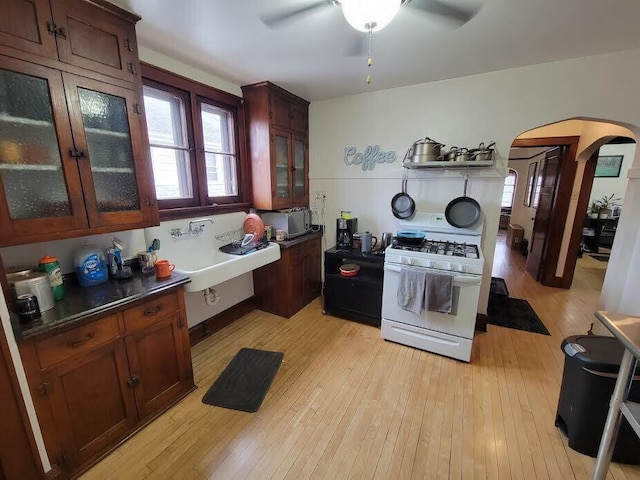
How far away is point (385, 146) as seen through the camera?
117 inches

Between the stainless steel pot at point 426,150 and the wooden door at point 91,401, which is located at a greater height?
the stainless steel pot at point 426,150

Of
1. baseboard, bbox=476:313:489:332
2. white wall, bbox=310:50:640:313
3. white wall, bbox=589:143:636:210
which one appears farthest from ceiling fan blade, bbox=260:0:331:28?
white wall, bbox=589:143:636:210

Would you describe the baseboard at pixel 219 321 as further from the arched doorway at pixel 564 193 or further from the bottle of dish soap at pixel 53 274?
the arched doorway at pixel 564 193

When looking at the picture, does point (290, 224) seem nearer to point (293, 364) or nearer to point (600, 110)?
point (293, 364)

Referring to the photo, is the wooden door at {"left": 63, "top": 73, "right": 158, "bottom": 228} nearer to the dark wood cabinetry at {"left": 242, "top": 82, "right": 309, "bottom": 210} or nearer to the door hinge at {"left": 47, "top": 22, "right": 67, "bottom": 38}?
the door hinge at {"left": 47, "top": 22, "right": 67, "bottom": 38}

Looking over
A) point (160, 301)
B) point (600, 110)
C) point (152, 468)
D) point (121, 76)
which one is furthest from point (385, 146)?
point (152, 468)

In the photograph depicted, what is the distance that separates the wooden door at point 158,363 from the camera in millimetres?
1604

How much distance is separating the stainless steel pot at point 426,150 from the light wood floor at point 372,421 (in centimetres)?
180

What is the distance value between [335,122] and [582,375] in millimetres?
3019

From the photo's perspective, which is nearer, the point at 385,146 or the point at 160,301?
the point at 160,301

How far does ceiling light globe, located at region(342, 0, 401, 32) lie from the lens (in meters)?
1.09

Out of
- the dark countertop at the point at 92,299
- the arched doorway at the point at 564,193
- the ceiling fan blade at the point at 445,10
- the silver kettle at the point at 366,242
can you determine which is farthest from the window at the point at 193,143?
the arched doorway at the point at 564,193

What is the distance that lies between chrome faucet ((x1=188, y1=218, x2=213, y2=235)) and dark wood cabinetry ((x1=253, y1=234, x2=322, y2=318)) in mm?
800

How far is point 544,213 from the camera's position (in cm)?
418
